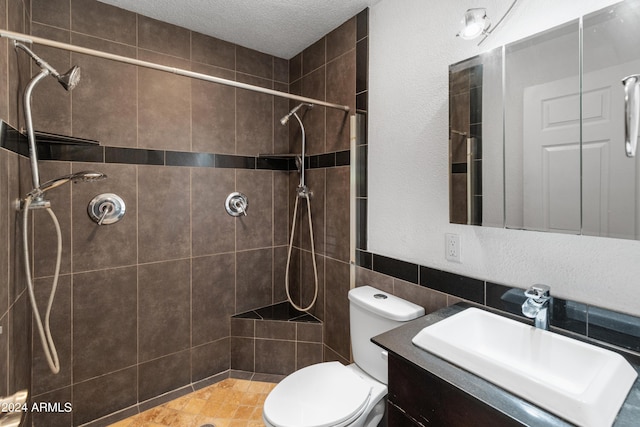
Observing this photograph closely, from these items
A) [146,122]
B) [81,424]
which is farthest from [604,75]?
[81,424]

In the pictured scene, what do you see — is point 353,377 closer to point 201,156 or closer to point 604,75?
point 604,75

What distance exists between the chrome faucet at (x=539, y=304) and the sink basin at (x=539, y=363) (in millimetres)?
34

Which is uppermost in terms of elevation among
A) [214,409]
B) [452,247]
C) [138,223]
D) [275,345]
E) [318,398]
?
[138,223]

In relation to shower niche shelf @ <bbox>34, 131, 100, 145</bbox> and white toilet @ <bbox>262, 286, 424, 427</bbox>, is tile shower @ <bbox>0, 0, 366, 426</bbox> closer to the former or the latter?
shower niche shelf @ <bbox>34, 131, 100, 145</bbox>

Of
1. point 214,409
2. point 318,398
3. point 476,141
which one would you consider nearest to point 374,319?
point 318,398

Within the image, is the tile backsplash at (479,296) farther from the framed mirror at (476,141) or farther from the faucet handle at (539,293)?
the framed mirror at (476,141)

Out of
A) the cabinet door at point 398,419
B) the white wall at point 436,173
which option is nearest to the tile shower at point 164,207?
Answer: the white wall at point 436,173

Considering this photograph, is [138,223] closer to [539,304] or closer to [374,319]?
[374,319]

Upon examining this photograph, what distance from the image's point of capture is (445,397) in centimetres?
84

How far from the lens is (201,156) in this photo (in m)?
2.12

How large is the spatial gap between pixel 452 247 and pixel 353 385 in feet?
2.64

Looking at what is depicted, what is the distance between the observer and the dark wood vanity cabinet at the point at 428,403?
755 mm

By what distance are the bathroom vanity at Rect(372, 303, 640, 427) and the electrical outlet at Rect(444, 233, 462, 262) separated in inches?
16.2

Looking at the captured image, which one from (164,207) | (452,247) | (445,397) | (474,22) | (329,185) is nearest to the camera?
(445,397)
